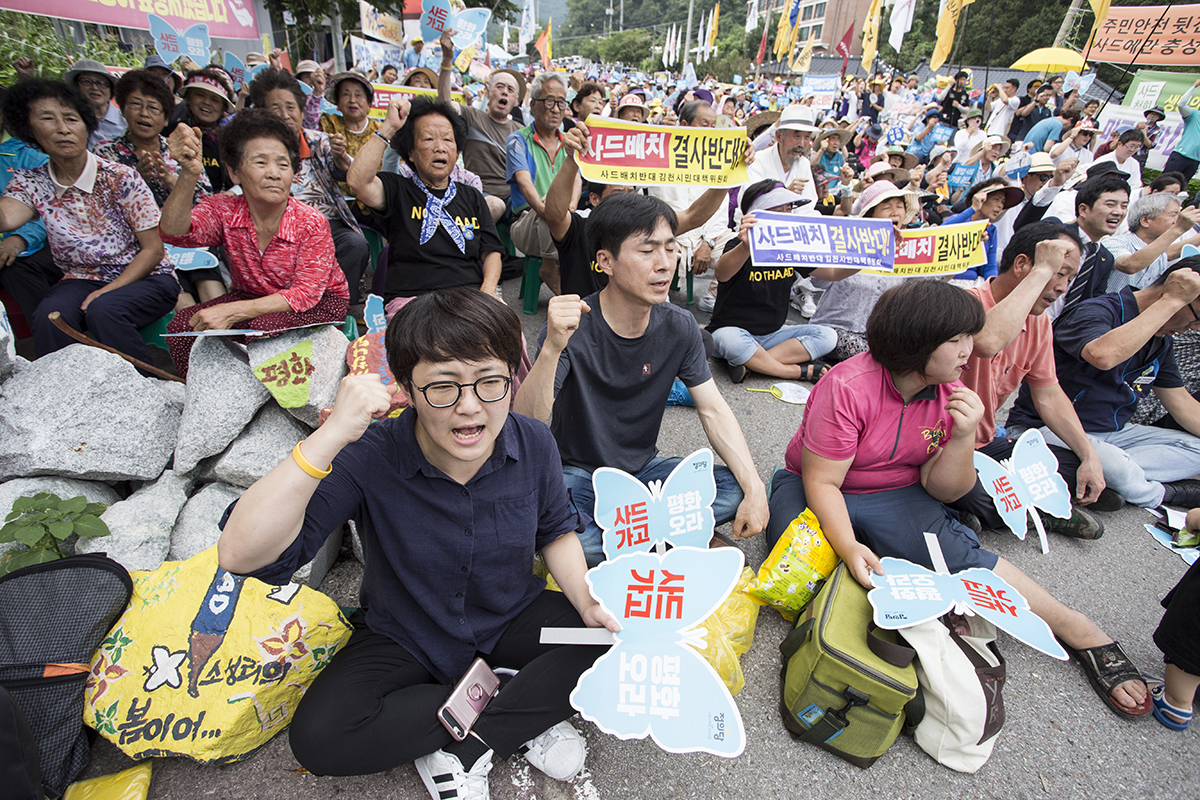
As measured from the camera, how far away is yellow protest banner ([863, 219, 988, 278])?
168 inches

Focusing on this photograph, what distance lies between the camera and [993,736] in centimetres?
192

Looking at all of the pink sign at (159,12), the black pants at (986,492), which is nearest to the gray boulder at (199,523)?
the black pants at (986,492)

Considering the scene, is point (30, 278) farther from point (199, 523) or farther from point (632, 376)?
point (632, 376)

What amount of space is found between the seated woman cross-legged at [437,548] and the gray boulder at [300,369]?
1207 mm

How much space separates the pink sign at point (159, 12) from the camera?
5.07 meters

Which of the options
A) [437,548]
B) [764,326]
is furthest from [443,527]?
[764,326]

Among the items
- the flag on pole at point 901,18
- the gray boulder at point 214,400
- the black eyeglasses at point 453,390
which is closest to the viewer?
the black eyeglasses at point 453,390

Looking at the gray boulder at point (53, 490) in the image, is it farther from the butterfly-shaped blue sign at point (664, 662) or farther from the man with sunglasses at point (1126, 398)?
the man with sunglasses at point (1126, 398)

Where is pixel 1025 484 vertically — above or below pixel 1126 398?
below

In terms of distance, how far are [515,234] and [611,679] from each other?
419cm

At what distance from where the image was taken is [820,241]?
4.06 metres

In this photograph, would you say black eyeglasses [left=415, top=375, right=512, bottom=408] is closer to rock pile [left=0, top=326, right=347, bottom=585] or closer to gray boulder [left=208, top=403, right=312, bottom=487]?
rock pile [left=0, top=326, right=347, bottom=585]

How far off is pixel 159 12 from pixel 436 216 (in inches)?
213

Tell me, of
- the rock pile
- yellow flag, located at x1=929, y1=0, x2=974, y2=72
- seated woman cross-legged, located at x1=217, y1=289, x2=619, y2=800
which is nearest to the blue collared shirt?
seated woman cross-legged, located at x1=217, y1=289, x2=619, y2=800
